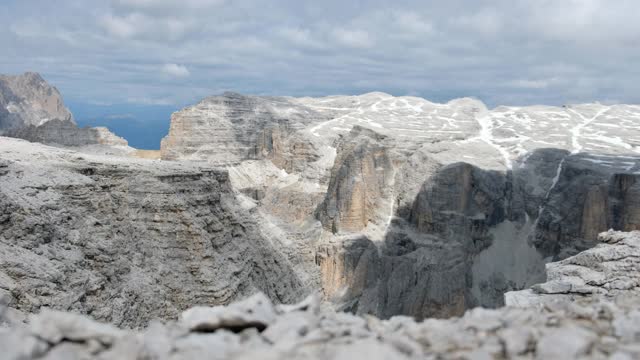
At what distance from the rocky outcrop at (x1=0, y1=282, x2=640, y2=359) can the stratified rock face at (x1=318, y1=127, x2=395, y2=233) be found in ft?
205

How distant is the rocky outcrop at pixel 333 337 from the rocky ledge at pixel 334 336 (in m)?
0.01

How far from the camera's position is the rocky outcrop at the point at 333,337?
312 inches

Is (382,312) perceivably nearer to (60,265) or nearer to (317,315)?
(60,265)

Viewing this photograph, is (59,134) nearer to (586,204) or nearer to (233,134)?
(233,134)

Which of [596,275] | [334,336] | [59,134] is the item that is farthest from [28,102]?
[334,336]

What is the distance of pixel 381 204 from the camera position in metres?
75.3

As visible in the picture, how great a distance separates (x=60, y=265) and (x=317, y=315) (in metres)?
15.3

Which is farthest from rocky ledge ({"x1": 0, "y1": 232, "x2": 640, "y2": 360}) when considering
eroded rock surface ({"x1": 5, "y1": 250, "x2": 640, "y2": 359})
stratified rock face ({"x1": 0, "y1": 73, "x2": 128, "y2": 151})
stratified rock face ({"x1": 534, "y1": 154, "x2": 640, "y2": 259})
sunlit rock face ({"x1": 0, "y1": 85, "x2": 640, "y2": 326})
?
stratified rock face ({"x1": 0, "y1": 73, "x2": 128, "y2": 151})

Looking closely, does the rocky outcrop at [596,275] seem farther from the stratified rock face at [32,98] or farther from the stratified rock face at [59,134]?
the stratified rock face at [32,98]

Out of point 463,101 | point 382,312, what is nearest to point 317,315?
point 382,312

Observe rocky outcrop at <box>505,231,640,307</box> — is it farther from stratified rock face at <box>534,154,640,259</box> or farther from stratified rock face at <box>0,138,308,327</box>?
stratified rock face at <box>534,154,640,259</box>

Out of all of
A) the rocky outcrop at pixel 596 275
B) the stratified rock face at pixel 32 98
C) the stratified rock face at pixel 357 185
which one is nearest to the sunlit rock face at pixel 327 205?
the stratified rock face at pixel 357 185

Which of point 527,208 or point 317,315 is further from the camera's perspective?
point 527,208

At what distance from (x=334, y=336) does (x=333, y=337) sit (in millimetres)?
28
